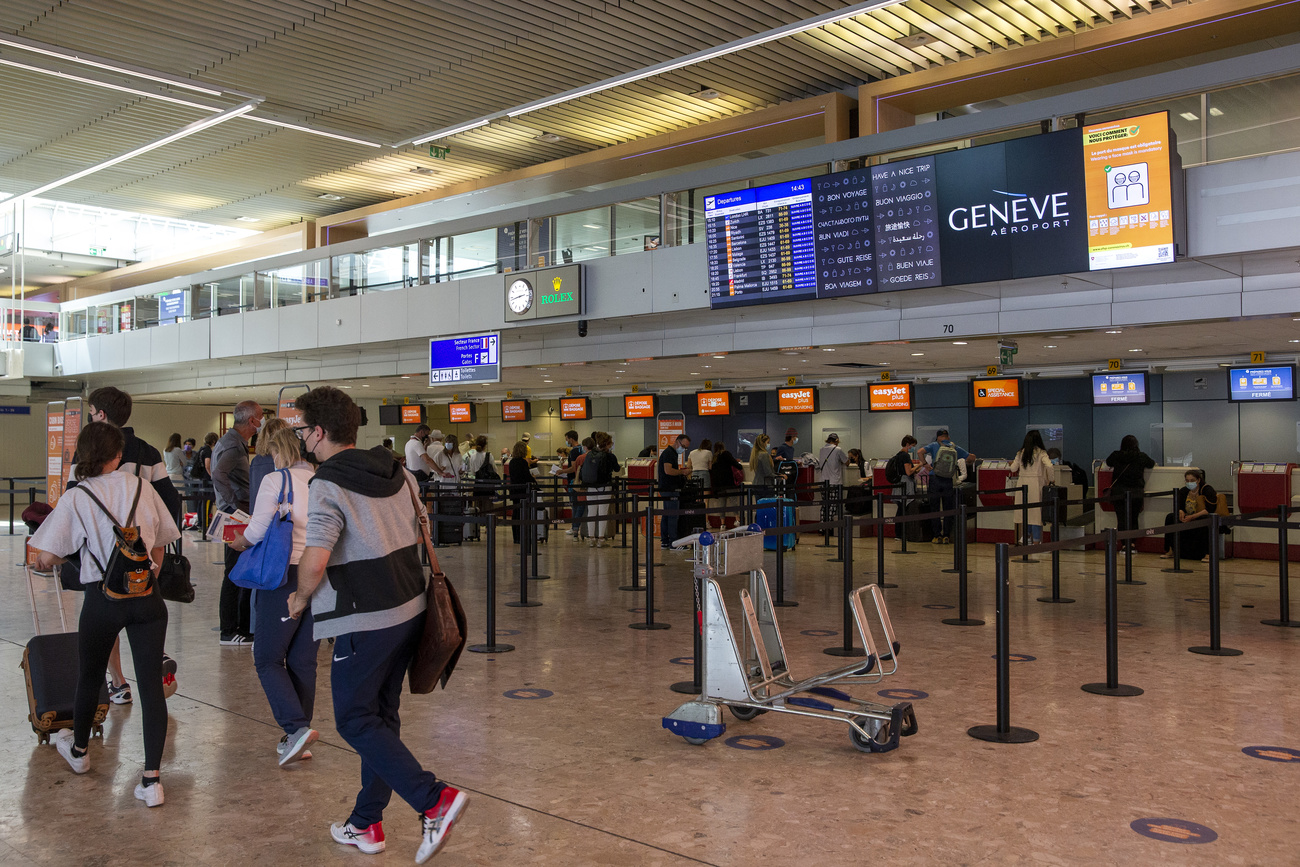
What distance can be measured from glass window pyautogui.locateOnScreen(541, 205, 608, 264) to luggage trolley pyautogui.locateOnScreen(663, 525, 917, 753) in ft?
27.5

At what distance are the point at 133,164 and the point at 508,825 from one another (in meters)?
16.9

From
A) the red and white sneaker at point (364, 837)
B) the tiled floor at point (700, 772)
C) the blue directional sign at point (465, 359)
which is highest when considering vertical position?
the blue directional sign at point (465, 359)

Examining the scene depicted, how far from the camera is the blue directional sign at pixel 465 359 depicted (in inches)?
551

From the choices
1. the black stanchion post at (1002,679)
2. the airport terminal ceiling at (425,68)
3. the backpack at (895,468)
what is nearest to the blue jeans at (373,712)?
the black stanchion post at (1002,679)

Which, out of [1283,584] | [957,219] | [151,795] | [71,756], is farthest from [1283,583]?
[71,756]

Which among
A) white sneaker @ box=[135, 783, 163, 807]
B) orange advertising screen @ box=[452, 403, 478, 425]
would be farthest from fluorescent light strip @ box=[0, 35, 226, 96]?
orange advertising screen @ box=[452, 403, 478, 425]

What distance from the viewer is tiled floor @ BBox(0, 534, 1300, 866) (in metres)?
3.57

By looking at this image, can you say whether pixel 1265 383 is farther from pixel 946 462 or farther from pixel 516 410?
pixel 516 410

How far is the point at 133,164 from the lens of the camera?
1717 cm

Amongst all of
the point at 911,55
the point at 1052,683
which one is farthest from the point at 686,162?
the point at 1052,683

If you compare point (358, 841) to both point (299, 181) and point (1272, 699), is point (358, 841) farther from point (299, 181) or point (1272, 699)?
point (299, 181)

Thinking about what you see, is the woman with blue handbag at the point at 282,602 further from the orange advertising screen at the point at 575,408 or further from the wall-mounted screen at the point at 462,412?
the wall-mounted screen at the point at 462,412

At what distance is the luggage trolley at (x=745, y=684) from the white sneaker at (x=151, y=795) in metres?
2.20

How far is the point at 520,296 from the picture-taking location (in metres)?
13.7
